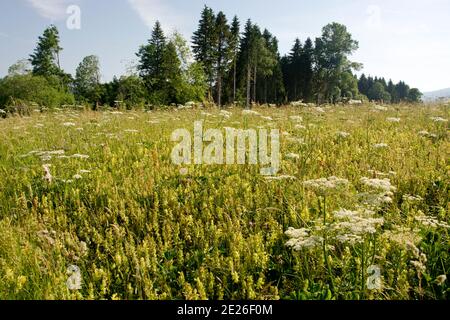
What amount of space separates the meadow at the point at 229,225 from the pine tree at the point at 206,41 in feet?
176

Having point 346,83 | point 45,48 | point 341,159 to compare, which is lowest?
point 341,159

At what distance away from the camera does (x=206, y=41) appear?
58.0 metres

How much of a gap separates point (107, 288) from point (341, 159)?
4131 millimetres

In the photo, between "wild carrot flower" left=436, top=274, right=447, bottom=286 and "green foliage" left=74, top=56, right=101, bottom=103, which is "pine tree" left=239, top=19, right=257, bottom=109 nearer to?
"green foliage" left=74, top=56, right=101, bottom=103

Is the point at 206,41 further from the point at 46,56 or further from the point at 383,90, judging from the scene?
the point at 383,90

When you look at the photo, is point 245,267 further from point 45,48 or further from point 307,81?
point 307,81

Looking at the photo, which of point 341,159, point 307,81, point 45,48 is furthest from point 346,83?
point 341,159

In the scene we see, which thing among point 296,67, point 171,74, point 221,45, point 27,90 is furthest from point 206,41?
point 27,90

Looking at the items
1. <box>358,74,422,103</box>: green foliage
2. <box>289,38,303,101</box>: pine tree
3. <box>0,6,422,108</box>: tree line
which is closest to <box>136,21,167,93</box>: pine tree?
<box>0,6,422,108</box>: tree line

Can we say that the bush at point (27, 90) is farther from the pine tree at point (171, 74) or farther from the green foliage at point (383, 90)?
the green foliage at point (383, 90)

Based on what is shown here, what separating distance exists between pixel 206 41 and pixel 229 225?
5792 cm

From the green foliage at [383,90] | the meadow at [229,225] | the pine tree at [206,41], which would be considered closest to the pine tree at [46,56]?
the pine tree at [206,41]

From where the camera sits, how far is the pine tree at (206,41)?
57.8 m

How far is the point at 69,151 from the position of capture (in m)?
7.00
